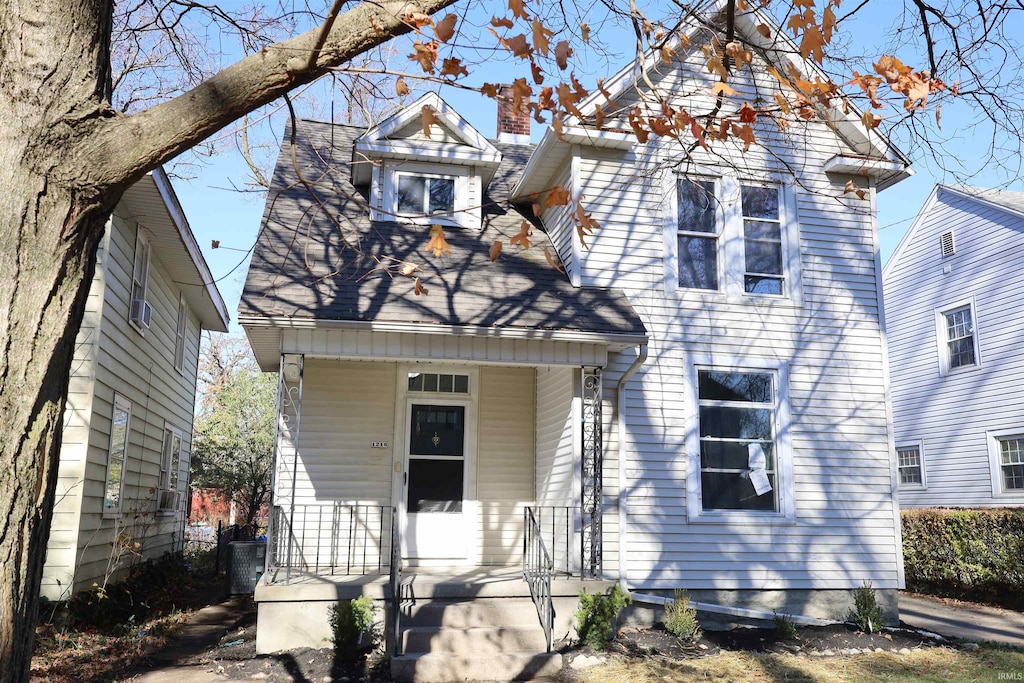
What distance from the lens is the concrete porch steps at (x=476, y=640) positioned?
7.30m

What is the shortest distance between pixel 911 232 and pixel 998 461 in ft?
20.8

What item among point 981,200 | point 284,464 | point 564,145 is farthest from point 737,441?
point 981,200

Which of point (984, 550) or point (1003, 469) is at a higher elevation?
point (1003, 469)

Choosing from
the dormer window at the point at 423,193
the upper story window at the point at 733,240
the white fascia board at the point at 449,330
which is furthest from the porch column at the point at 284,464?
the upper story window at the point at 733,240

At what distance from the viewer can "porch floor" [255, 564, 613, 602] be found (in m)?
8.09

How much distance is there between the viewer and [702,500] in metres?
9.83

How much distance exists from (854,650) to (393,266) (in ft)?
22.1

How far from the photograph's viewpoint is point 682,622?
344 inches

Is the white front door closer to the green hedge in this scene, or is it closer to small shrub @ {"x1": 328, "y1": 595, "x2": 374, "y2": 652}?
small shrub @ {"x1": 328, "y1": 595, "x2": 374, "y2": 652}

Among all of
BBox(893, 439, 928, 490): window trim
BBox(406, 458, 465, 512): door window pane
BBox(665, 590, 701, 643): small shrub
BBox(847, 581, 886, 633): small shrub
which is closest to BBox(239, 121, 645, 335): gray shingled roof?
BBox(406, 458, 465, 512): door window pane

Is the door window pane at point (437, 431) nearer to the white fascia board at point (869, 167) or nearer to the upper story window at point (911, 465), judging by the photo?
the white fascia board at point (869, 167)

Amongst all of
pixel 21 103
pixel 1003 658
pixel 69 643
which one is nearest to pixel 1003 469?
pixel 1003 658

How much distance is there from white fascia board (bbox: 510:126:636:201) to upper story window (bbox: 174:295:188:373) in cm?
737

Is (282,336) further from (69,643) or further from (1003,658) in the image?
(1003,658)
